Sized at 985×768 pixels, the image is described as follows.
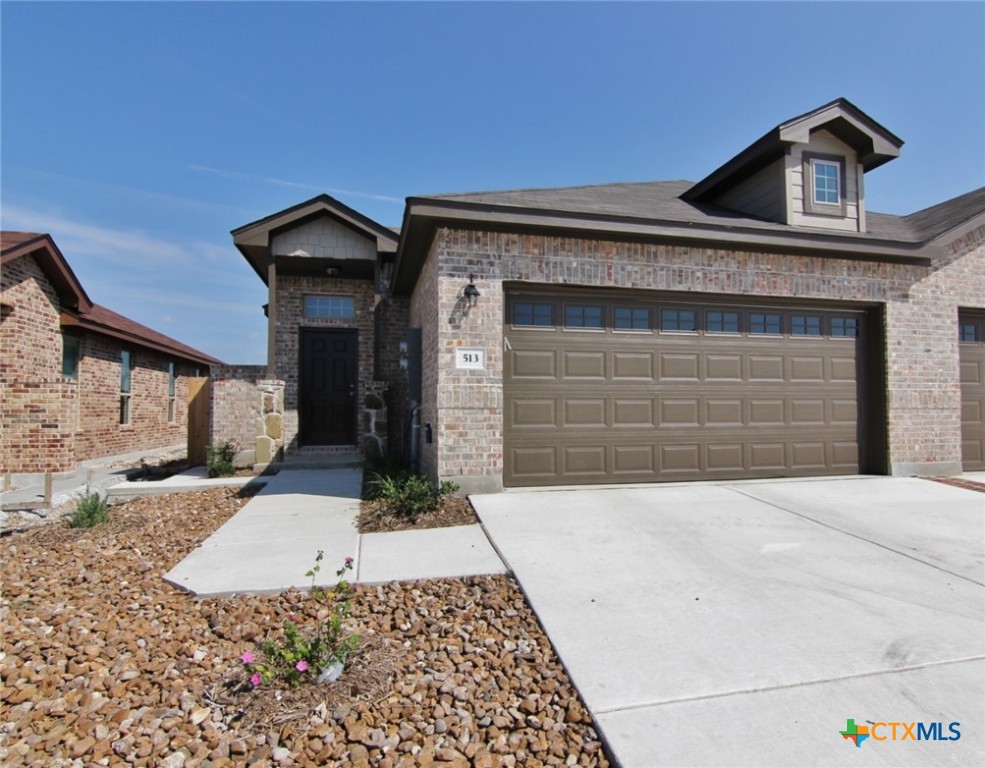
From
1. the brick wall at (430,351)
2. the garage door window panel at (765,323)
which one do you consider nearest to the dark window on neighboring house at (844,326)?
the garage door window panel at (765,323)

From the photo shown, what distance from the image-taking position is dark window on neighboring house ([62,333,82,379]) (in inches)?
401

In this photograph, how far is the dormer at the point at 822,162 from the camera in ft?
24.9

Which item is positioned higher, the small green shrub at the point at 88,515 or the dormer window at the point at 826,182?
the dormer window at the point at 826,182

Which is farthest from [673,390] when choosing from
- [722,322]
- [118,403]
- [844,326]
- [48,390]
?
[118,403]

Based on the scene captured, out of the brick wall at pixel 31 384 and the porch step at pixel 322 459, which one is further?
the porch step at pixel 322 459

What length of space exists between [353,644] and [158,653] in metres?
1.20

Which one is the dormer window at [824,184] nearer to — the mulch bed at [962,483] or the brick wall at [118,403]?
the mulch bed at [962,483]

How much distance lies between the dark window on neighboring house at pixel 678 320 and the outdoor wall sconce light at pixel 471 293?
2.59 meters

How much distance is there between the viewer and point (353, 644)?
2.67 metres

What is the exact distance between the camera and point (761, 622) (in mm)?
3111

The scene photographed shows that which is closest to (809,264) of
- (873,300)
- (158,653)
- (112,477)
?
(873,300)

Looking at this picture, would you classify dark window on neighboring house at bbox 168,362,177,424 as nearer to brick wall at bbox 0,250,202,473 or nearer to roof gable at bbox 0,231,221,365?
brick wall at bbox 0,250,202,473

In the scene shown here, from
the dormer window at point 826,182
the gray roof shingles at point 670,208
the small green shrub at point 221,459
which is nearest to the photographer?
the gray roof shingles at point 670,208

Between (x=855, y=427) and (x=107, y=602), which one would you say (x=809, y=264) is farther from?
(x=107, y=602)
